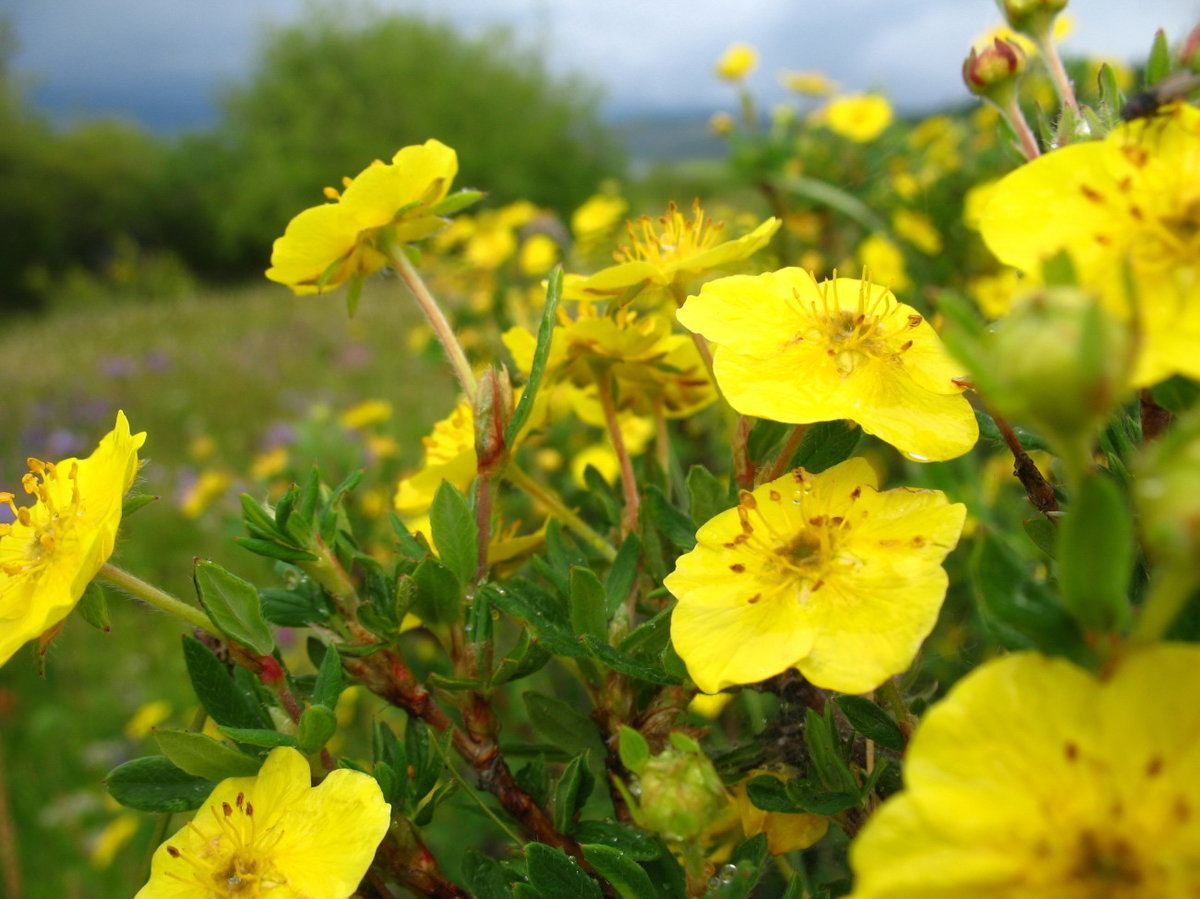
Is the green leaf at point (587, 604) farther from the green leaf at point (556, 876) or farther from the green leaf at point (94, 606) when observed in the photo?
the green leaf at point (94, 606)

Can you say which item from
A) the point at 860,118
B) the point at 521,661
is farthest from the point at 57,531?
the point at 860,118

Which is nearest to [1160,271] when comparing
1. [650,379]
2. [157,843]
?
[650,379]

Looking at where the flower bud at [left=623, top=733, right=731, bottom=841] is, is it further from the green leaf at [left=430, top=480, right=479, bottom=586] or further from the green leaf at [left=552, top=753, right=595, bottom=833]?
the green leaf at [left=430, top=480, right=479, bottom=586]

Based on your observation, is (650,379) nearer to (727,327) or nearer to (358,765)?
(727,327)

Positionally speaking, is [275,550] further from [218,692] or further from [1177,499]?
[1177,499]

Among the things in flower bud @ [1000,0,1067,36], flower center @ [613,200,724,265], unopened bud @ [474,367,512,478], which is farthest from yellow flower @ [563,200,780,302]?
flower bud @ [1000,0,1067,36]

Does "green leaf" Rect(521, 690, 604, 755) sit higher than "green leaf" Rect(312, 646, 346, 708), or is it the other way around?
"green leaf" Rect(312, 646, 346, 708)
